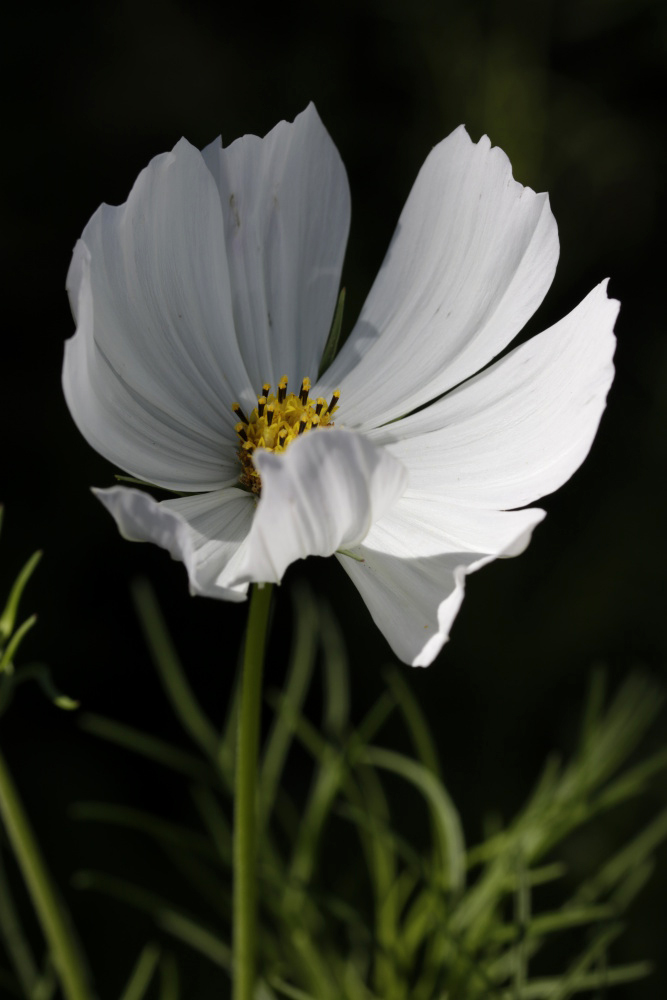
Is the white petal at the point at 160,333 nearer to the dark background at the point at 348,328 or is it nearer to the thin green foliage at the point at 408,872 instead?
the thin green foliage at the point at 408,872

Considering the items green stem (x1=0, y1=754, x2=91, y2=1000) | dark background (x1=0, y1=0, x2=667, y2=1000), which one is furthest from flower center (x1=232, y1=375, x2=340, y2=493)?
dark background (x1=0, y1=0, x2=667, y2=1000)

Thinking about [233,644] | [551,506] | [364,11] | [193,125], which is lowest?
[233,644]

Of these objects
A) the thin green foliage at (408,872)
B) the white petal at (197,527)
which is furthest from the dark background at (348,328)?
the white petal at (197,527)

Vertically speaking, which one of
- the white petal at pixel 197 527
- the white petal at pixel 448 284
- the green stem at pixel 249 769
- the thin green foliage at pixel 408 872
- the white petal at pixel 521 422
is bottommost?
the thin green foliage at pixel 408 872

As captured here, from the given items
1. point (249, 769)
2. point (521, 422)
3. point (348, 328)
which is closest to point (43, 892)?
point (249, 769)

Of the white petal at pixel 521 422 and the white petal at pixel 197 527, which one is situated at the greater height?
the white petal at pixel 521 422

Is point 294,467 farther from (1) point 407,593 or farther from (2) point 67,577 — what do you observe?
(2) point 67,577

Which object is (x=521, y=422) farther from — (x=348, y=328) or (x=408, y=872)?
(x=348, y=328)

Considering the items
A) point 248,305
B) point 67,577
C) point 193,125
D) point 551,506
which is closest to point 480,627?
point 551,506
